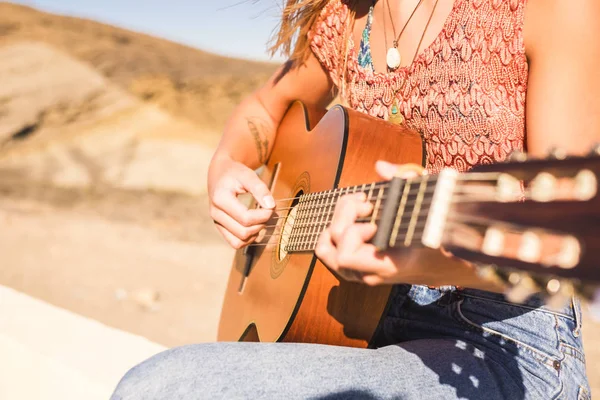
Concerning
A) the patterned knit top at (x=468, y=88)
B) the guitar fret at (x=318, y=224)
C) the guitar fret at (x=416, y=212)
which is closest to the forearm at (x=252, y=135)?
the patterned knit top at (x=468, y=88)

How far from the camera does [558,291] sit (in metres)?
0.74

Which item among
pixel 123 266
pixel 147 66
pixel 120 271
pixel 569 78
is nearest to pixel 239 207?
pixel 569 78

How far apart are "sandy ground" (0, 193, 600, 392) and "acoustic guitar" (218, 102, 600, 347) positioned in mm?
2789

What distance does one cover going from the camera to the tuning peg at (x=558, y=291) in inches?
28.8

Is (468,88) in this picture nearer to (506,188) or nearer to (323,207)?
(323,207)

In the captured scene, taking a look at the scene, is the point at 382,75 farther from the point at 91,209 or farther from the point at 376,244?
the point at 91,209

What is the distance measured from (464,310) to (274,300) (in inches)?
25.1

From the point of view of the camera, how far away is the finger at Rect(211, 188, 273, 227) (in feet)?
5.83

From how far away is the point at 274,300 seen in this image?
5.86 ft

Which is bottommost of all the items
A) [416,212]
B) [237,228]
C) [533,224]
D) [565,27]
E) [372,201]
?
[237,228]

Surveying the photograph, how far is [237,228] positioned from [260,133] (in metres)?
0.65

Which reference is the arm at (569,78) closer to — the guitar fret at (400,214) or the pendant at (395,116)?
the guitar fret at (400,214)

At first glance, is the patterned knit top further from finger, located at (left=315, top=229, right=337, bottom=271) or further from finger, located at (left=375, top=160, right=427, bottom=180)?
finger, located at (left=315, top=229, right=337, bottom=271)

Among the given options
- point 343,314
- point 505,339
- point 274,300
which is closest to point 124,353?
point 274,300
